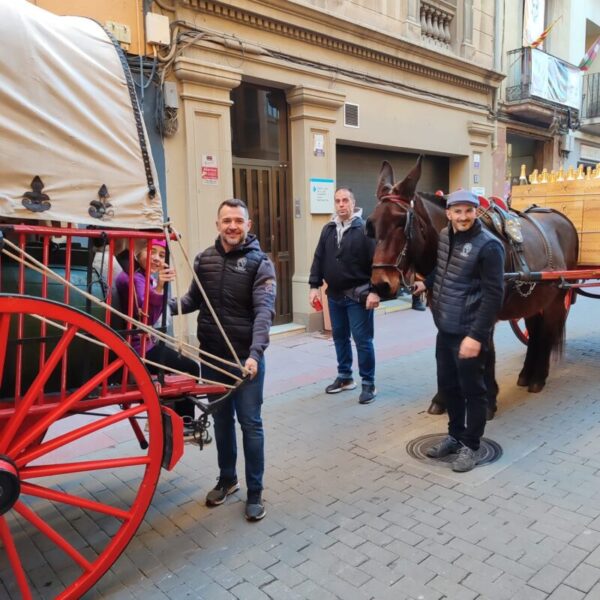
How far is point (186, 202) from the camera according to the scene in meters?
6.86

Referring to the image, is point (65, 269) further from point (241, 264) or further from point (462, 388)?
point (462, 388)

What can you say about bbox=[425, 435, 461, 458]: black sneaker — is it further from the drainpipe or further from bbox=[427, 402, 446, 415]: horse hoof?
the drainpipe

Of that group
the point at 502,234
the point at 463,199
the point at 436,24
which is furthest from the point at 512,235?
the point at 436,24

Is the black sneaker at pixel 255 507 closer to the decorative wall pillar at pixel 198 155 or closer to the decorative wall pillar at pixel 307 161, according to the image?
the decorative wall pillar at pixel 198 155

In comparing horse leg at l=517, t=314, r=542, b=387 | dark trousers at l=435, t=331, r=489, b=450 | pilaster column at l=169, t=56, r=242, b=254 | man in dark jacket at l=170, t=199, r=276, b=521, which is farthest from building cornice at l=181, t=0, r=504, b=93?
dark trousers at l=435, t=331, r=489, b=450

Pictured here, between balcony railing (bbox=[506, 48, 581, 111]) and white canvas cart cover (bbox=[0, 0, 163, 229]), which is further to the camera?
balcony railing (bbox=[506, 48, 581, 111])

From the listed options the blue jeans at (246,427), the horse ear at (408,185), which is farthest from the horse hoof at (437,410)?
the blue jeans at (246,427)

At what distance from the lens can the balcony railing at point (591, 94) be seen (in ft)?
50.3

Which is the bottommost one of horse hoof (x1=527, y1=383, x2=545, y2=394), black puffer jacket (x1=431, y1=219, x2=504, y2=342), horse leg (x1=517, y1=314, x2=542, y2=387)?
horse hoof (x1=527, y1=383, x2=545, y2=394)

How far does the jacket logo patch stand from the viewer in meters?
3.11

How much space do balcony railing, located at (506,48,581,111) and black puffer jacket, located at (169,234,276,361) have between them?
11.3 m

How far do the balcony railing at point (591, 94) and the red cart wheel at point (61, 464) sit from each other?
16383 millimetres

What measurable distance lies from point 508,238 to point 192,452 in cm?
314

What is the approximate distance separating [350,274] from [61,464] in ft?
10.9
